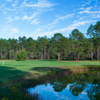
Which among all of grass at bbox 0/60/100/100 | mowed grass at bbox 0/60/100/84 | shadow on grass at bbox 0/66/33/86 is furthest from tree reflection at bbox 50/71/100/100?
mowed grass at bbox 0/60/100/84

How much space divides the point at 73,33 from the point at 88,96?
79438 millimetres

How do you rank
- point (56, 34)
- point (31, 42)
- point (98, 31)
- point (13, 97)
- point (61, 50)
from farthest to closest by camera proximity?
point (31, 42) < point (56, 34) < point (61, 50) < point (98, 31) < point (13, 97)

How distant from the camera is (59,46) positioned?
290 ft

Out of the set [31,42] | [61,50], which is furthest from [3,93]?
[31,42]

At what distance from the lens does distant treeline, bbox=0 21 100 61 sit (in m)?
84.4

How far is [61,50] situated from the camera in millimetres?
89500

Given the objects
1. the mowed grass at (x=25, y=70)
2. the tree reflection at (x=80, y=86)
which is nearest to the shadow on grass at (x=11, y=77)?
the mowed grass at (x=25, y=70)

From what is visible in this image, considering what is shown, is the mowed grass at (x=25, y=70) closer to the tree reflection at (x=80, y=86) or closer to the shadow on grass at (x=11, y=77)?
the shadow on grass at (x=11, y=77)

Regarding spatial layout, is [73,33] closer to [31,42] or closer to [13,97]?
[31,42]

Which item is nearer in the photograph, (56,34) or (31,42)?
(56,34)

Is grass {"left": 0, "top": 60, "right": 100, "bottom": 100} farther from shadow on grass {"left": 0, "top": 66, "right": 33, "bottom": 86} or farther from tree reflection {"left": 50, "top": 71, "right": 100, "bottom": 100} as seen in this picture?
tree reflection {"left": 50, "top": 71, "right": 100, "bottom": 100}

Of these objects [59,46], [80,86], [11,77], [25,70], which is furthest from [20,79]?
[59,46]

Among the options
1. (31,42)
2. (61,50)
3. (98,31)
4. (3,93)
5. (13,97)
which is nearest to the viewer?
(13,97)

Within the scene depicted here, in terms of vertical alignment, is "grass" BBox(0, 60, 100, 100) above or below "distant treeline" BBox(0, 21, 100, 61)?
below
